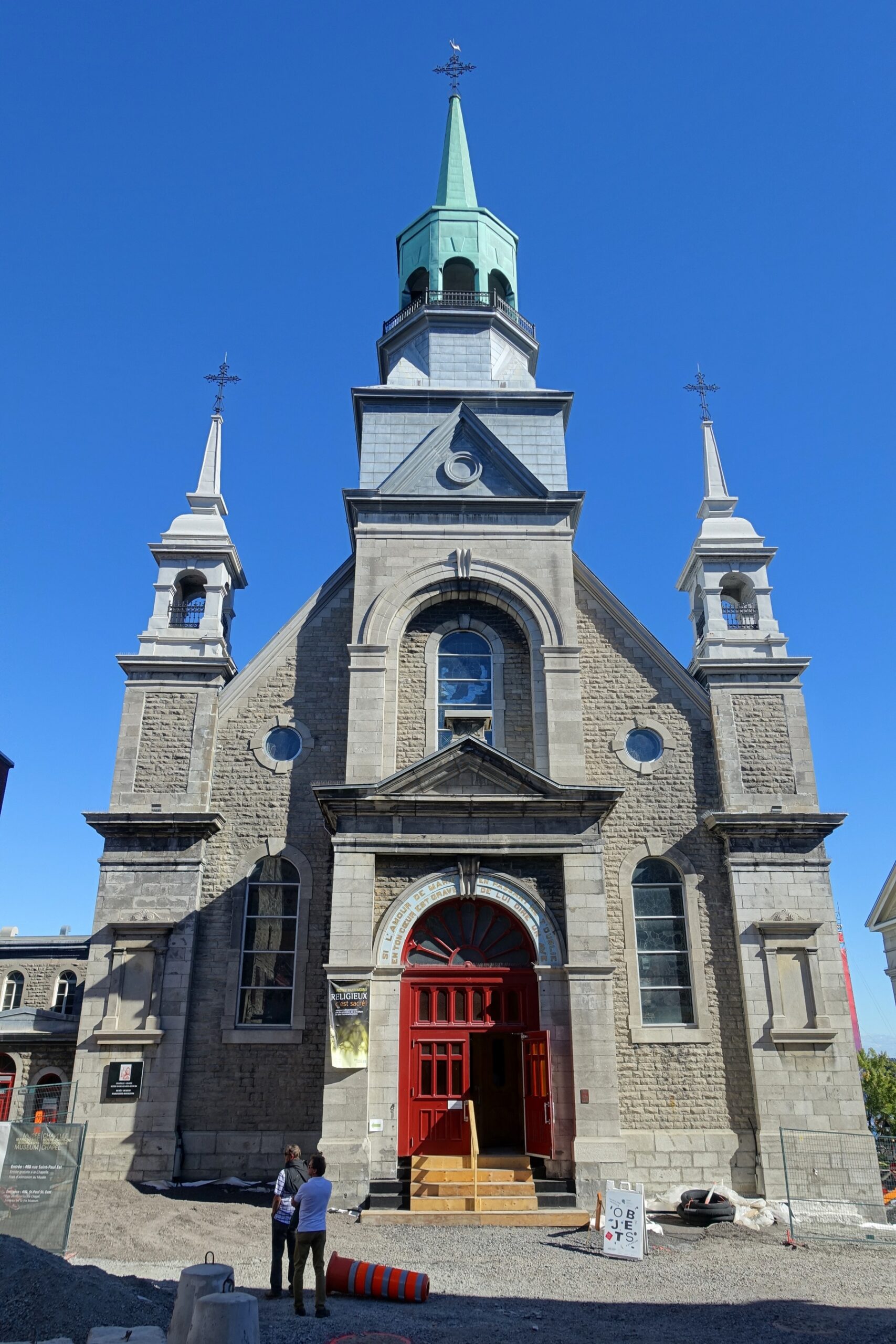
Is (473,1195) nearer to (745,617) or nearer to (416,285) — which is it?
(745,617)

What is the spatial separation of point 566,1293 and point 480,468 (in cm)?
1652

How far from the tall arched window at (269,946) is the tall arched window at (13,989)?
23670 millimetres

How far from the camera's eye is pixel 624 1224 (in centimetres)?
1282

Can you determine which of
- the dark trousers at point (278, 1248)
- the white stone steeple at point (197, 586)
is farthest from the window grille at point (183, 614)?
the dark trousers at point (278, 1248)

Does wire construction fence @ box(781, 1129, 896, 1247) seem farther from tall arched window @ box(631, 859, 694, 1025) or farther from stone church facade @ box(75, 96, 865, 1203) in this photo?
tall arched window @ box(631, 859, 694, 1025)

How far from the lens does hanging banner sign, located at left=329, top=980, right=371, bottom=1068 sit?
16.1 meters

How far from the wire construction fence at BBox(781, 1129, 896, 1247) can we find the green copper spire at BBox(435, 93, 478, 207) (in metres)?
26.1

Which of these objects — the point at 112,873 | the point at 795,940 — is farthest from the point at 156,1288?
the point at 795,940

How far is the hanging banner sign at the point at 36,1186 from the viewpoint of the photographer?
11.6 m

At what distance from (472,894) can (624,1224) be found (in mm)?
5953

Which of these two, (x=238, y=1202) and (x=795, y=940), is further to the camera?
(x=795, y=940)

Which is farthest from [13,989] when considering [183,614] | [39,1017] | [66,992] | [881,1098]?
[881,1098]

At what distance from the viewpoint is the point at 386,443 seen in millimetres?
24062

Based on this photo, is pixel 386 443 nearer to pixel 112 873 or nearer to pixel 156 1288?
pixel 112 873
